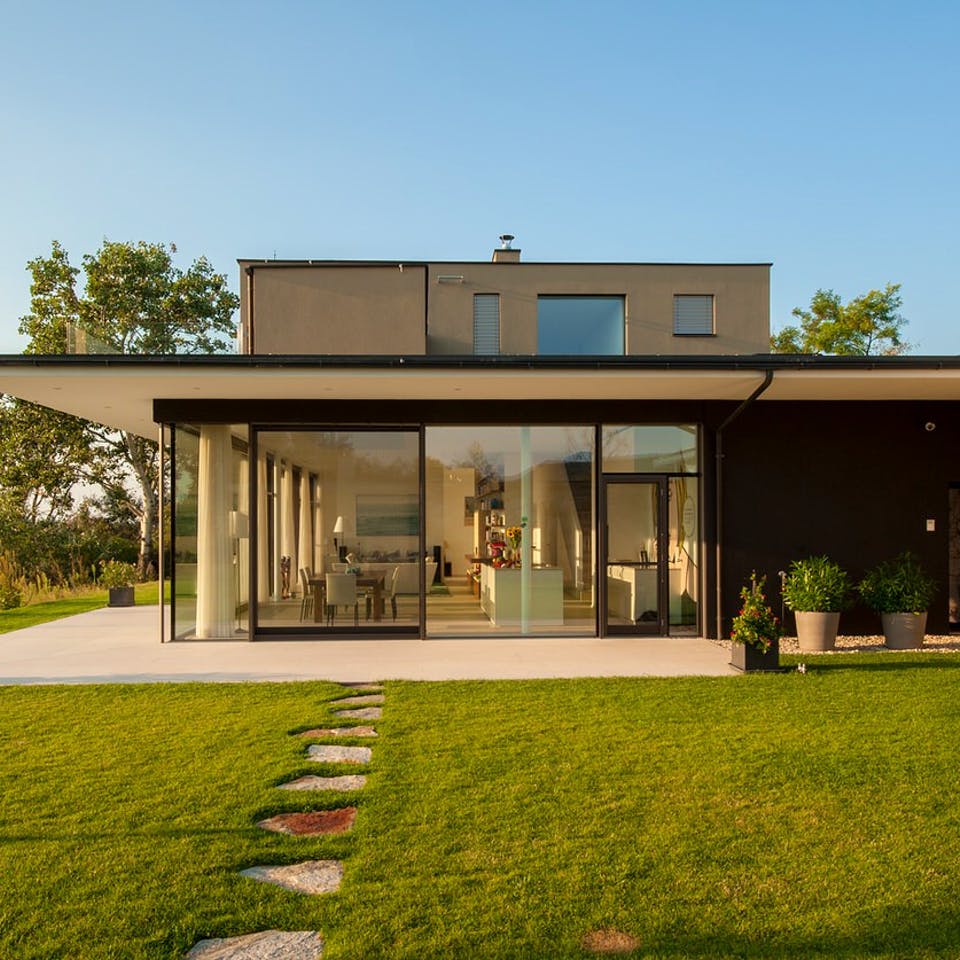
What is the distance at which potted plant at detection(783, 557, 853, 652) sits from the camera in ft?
33.7

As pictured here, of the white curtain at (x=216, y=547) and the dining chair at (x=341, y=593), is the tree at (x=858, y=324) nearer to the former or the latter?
the dining chair at (x=341, y=593)

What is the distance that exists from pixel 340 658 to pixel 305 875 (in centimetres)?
606

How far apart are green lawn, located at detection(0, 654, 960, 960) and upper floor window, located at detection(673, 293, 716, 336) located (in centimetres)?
1766

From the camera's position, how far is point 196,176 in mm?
14547

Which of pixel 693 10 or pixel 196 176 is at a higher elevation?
pixel 693 10

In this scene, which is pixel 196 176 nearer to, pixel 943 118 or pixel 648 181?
pixel 648 181

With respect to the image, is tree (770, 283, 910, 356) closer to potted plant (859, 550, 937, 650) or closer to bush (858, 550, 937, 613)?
bush (858, 550, 937, 613)

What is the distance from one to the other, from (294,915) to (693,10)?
1146 cm

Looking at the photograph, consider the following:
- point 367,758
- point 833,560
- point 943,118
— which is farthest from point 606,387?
point 943,118

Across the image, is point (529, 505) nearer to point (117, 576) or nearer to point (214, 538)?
point (214, 538)

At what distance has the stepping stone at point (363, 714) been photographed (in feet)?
22.6

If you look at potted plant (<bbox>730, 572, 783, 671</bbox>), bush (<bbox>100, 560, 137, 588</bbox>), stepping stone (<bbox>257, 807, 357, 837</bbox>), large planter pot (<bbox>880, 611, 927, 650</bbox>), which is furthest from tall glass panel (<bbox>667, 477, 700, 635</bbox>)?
bush (<bbox>100, 560, 137, 588</bbox>)

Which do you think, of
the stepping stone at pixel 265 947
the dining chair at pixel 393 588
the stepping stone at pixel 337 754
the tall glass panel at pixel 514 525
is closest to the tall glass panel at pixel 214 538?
the dining chair at pixel 393 588

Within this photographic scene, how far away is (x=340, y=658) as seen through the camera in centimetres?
991
